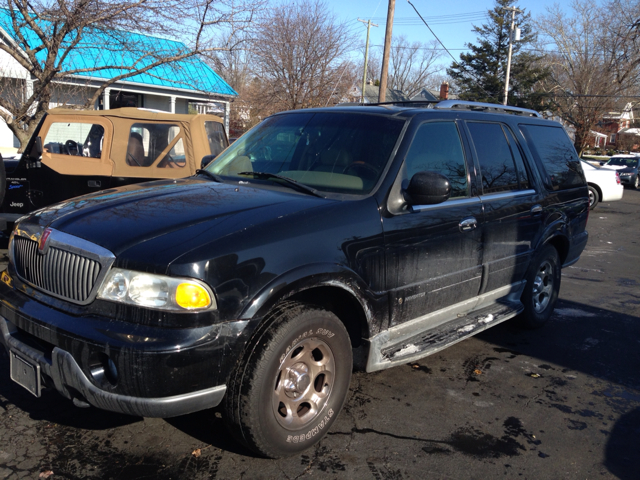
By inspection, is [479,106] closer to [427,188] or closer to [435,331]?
[427,188]

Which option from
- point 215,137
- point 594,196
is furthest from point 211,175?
point 594,196

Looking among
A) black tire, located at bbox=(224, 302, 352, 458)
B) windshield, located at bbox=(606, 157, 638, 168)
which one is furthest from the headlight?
windshield, located at bbox=(606, 157, 638, 168)

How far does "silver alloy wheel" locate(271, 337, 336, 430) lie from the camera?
2.99m

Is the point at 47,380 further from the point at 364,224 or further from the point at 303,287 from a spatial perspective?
the point at 364,224

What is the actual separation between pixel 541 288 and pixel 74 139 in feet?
20.3

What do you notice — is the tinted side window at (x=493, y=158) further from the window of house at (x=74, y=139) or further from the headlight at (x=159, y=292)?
the window of house at (x=74, y=139)

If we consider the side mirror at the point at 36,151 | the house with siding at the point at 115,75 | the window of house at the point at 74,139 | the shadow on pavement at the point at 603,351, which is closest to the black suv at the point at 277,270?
the shadow on pavement at the point at 603,351

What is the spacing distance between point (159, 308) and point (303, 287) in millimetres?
744

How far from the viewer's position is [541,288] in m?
5.52

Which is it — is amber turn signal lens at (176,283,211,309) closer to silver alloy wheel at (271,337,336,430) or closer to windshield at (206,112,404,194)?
silver alloy wheel at (271,337,336,430)

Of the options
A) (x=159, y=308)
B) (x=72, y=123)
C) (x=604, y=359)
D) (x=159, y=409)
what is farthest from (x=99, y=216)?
(x=72, y=123)

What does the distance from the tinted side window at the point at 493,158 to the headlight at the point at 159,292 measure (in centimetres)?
263

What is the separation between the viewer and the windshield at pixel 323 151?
146 inches

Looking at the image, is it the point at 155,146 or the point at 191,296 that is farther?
the point at 155,146
